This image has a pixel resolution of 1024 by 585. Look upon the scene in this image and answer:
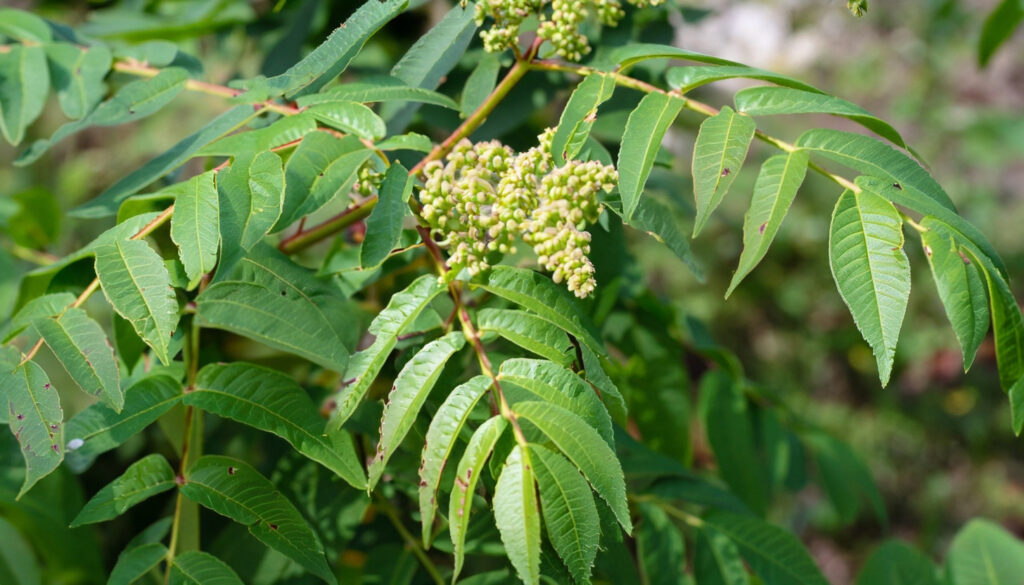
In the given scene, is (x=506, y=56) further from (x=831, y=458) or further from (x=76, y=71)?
(x=831, y=458)

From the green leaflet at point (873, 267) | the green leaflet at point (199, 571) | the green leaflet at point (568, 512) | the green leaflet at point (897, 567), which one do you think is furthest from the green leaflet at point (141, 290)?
the green leaflet at point (897, 567)

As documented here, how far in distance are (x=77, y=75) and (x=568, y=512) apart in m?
0.88

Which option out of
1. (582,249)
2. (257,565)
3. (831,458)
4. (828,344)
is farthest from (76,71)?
(828,344)

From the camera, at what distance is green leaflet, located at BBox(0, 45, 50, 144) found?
3.43 feet

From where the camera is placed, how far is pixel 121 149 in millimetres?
3334

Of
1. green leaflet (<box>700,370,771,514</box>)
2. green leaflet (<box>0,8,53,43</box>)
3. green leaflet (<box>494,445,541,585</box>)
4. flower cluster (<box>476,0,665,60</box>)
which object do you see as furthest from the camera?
green leaflet (<box>700,370,771,514</box>)

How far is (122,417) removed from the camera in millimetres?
800

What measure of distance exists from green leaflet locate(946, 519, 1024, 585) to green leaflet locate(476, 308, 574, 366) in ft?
2.66

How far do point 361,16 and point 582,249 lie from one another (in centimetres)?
31

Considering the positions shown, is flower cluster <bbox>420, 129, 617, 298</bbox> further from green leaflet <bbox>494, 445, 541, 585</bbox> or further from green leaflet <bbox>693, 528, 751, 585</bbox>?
green leaflet <bbox>693, 528, 751, 585</bbox>

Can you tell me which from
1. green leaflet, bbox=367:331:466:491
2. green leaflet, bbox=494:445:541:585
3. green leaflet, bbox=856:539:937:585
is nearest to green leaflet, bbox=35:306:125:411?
green leaflet, bbox=367:331:466:491

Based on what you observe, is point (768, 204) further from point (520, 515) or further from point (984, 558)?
point (984, 558)

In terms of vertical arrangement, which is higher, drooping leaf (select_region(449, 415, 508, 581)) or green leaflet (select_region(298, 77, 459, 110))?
green leaflet (select_region(298, 77, 459, 110))

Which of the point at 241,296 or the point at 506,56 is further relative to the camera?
the point at 506,56
